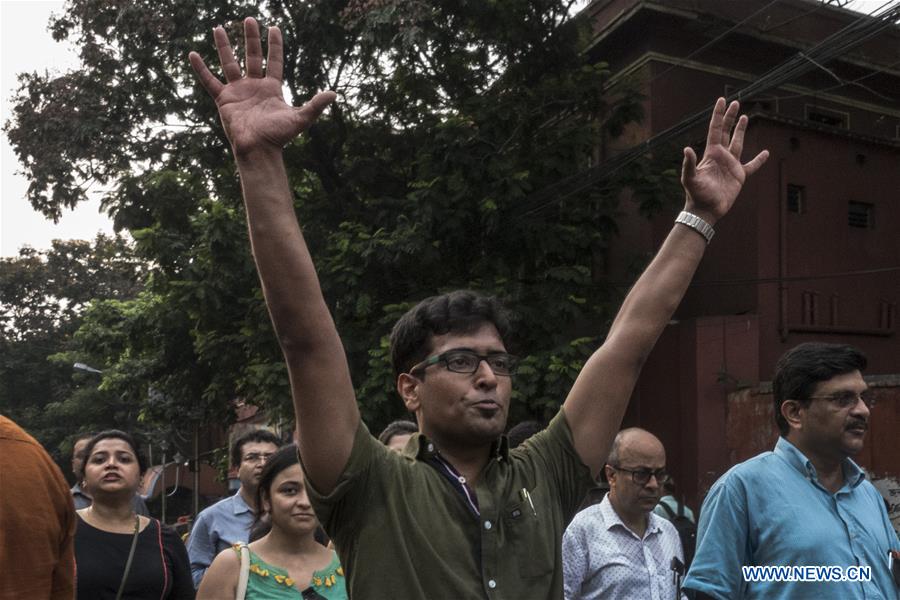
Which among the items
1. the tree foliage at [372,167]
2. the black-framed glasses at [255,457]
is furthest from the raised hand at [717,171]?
the tree foliage at [372,167]

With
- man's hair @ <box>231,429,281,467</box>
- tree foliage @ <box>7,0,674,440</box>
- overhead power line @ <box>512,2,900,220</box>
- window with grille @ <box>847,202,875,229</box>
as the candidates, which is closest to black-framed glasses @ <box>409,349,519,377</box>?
man's hair @ <box>231,429,281,467</box>

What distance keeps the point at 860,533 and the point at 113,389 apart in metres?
16.5

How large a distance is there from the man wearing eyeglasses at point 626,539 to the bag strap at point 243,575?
4.42 feet

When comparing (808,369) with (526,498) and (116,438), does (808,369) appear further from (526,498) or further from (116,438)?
(116,438)

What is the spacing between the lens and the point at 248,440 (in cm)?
657

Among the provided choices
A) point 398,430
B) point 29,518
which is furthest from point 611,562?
point 29,518

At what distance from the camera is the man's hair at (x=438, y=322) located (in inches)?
104

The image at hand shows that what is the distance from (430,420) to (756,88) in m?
9.52

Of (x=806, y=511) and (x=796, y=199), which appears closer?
(x=806, y=511)

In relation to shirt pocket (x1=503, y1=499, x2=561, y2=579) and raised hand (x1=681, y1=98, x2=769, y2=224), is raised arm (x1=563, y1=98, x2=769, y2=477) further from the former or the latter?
shirt pocket (x1=503, y1=499, x2=561, y2=579)

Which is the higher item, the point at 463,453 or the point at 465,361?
the point at 465,361

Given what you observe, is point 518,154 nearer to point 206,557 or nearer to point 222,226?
point 222,226

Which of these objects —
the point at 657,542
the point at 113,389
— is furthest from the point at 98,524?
the point at 113,389

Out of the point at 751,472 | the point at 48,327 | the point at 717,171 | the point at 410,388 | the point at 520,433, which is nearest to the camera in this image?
the point at 410,388
